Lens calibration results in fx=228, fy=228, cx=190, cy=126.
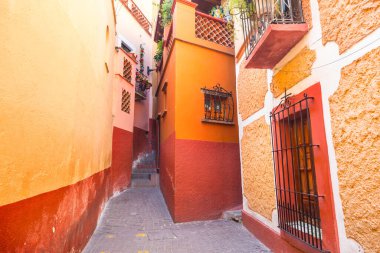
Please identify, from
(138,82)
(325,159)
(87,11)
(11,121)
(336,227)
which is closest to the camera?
(11,121)

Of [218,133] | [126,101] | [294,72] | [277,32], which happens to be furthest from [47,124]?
[126,101]

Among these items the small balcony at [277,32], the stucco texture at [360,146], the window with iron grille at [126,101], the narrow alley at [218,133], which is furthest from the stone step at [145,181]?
the stucco texture at [360,146]

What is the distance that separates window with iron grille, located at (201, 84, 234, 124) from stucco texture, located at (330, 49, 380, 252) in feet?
13.2

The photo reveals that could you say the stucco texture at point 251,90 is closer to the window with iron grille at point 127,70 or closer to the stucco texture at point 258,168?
the stucco texture at point 258,168

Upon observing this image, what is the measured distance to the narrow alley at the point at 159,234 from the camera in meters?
4.10

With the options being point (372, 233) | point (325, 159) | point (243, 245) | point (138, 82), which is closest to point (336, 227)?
point (372, 233)

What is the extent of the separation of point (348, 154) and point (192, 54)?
497 centimetres

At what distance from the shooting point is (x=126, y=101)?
9.34 metres

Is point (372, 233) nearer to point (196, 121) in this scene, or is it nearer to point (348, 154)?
point (348, 154)

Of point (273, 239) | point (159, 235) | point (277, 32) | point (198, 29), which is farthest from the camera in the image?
point (198, 29)

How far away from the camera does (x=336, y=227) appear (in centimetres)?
243

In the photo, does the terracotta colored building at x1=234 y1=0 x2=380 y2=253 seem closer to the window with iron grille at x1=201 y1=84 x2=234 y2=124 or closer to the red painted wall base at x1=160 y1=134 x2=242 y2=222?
the red painted wall base at x1=160 y1=134 x2=242 y2=222

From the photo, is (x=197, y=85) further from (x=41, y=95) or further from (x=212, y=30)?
(x=41, y=95)

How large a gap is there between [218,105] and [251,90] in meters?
1.99
